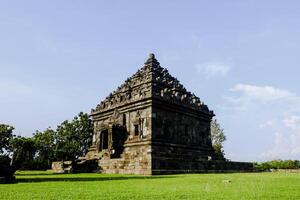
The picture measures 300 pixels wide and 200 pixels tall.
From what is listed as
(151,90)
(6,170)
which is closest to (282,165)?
(151,90)

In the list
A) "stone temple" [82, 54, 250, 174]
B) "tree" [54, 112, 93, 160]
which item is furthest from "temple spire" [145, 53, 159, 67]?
"tree" [54, 112, 93, 160]

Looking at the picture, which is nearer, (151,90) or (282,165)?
(151,90)

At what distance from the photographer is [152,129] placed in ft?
86.1

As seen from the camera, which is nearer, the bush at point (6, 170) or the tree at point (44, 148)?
the bush at point (6, 170)

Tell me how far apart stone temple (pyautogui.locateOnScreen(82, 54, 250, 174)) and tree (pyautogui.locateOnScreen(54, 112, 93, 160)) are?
8354 millimetres

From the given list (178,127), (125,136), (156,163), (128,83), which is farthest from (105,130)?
(156,163)

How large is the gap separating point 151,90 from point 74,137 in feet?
65.3

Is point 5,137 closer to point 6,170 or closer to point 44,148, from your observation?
point 44,148

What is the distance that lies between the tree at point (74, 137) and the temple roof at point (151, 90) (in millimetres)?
8366

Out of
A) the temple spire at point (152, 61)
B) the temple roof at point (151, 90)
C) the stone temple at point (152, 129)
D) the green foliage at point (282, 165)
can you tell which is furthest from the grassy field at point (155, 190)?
the green foliage at point (282, 165)

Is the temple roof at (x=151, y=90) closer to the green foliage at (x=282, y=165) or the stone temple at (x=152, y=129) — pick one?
the stone temple at (x=152, y=129)

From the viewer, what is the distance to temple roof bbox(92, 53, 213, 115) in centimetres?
2814

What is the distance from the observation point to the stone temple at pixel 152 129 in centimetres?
2480

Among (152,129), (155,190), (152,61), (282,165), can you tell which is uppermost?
(152,61)
